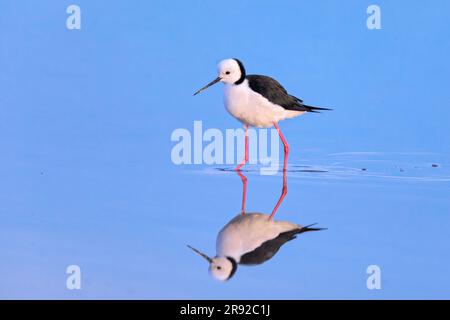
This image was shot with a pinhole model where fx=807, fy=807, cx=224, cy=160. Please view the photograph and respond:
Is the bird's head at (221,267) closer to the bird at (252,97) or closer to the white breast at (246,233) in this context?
the white breast at (246,233)

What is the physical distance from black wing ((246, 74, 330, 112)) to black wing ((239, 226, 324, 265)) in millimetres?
2471

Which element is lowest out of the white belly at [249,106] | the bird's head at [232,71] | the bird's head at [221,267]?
the bird's head at [221,267]

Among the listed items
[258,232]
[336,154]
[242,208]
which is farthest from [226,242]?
[336,154]

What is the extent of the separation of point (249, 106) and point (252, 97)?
99 millimetres

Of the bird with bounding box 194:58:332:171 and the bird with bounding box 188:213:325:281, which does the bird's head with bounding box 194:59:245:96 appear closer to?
the bird with bounding box 194:58:332:171

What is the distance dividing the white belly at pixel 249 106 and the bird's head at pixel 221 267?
2.94 m

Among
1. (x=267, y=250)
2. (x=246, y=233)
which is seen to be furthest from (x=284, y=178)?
(x=267, y=250)

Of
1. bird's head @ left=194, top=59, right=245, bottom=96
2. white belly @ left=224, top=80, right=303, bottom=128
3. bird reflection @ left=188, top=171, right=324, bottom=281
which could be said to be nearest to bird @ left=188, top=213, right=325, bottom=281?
bird reflection @ left=188, top=171, right=324, bottom=281

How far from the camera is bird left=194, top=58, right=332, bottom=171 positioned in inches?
327

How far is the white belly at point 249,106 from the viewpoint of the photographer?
8.31 m

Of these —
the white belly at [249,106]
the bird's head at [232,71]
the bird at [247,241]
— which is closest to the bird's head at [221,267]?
the bird at [247,241]

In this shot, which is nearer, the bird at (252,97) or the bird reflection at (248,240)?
the bird reflection at (248,240)

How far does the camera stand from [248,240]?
5.92 meters

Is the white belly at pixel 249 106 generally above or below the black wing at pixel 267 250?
above
